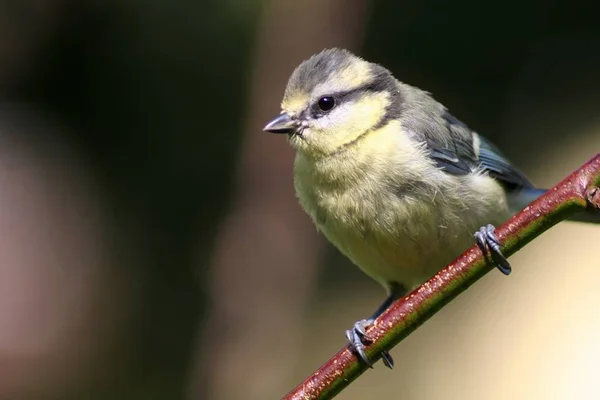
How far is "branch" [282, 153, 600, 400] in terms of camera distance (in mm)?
1142

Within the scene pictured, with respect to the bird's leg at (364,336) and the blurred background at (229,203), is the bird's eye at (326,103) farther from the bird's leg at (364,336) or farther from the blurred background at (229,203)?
the blurred background at (229,203)

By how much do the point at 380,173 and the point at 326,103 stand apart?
0.84ft

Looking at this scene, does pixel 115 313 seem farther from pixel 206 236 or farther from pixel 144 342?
pixel 206 236

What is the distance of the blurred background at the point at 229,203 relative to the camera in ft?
11.3

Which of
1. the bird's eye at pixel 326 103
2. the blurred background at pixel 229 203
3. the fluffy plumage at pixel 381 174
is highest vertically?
the bird's eye at pixel 326 103

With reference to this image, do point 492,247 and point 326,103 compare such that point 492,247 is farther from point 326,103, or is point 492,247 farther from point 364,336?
point 326,103

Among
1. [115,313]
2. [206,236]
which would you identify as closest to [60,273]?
[115,313]

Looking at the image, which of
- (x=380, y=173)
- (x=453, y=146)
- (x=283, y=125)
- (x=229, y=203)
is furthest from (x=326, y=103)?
(x=229, y=203)

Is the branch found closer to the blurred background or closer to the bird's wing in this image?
the bird's wing

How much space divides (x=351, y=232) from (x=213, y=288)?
1.83 metres

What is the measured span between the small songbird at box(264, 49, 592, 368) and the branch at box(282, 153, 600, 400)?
2.30 ft

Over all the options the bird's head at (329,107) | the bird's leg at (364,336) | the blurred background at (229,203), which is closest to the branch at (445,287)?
the bird's leg at (364,336)

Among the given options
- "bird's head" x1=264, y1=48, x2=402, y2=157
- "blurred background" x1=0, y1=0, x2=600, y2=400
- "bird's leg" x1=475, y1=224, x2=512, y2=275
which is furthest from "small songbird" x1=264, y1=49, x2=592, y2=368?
"blurred background" x1=0, y1=0, x2=600, y2=400

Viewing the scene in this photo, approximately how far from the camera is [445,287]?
3.95 ft
